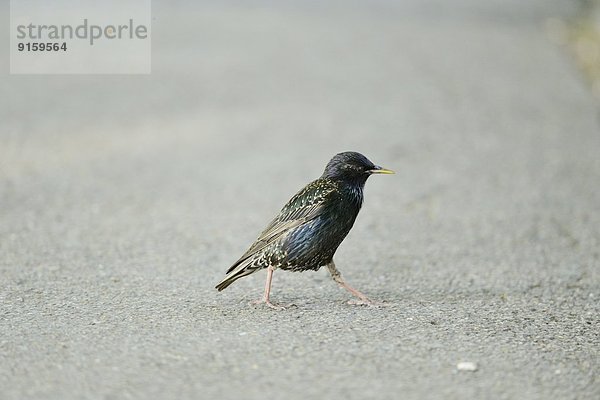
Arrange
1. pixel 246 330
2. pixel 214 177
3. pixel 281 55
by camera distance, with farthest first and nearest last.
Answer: pixel 281 55
pixel 214 177
pixel 246 330

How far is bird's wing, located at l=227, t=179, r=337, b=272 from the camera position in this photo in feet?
16.5

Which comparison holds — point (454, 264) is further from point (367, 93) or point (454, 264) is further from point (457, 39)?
point (457, 39)

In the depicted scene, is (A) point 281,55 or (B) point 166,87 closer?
(B) point 166,87

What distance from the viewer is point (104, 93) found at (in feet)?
35.1

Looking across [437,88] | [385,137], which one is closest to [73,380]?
[385,137]

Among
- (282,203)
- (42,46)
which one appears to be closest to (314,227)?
(282,203)

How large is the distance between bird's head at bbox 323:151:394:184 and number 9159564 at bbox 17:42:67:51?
26.8ft

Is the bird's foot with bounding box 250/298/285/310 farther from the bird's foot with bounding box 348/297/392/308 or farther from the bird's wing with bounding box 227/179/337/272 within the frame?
the bird's foot with bounding box 348/297/392/308

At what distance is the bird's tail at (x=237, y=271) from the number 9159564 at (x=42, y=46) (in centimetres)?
818

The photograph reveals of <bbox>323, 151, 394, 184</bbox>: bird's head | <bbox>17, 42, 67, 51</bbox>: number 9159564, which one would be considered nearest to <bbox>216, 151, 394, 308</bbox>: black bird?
<bbox>323, 151, 394, 184</bbox>: bird's head

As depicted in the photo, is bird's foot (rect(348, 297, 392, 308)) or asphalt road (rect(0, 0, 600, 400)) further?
bird's foot (rect(348, 297, 392, 308))

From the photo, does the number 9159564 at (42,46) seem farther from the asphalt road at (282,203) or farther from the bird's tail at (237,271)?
the bird's tail at (237,271)

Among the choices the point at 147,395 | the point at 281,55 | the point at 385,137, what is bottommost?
the point at 147,395

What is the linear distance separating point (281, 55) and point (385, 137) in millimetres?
3719
